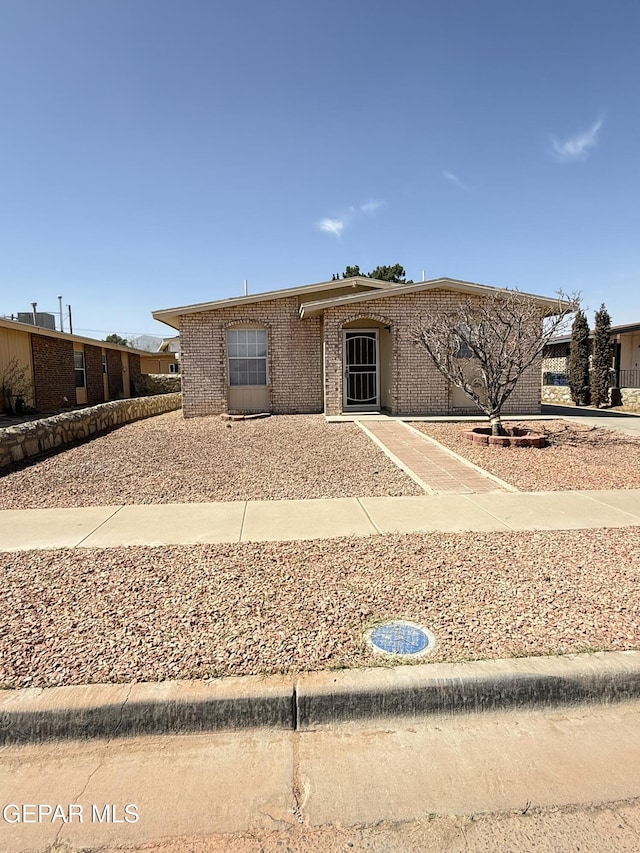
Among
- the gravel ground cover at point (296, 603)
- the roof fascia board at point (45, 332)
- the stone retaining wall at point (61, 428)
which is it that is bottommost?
the gravel ground cover at point (296, 603)

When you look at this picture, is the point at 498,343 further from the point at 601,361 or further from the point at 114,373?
the point at 114,373

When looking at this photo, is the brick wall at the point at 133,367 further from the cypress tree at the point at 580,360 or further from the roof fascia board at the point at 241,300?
the cypress tree at the point at 580,360

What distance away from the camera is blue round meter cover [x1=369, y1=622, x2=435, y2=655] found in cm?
305

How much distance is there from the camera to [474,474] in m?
7.91

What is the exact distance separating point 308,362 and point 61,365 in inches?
445

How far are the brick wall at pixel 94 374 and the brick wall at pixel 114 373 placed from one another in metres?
1.09

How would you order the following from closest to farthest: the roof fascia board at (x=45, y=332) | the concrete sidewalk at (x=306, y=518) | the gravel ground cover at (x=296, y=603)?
1. the gravel ground cover at (x=296, y=603)
2. the concrete sidewalk at (x=306, y=518)
3. the roof fascia board at (x=45, y=332)

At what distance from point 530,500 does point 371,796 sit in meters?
4.96

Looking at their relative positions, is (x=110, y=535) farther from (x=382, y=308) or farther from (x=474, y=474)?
(x=382, y=308)

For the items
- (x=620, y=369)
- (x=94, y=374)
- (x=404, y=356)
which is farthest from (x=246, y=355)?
(x=620, y=369)

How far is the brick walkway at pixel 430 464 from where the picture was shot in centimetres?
720

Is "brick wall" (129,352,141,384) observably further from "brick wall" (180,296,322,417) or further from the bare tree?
the bare tree

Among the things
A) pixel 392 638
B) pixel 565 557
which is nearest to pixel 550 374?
pixel 565 557

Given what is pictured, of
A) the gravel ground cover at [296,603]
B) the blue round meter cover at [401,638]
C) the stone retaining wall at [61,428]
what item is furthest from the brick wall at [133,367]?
the blue round meter cover at [401,638]
